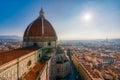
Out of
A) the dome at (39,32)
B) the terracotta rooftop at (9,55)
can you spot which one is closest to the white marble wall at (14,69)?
the terracotta rooftop at (9,55)

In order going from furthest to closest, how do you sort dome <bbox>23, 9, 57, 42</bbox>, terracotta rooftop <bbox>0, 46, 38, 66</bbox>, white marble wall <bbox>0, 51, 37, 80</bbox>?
dome <bbox>23, 9, 57, 42</bbox>
terracotta rooftop <bbox>0, 46, 38, 66</bbox>
white marble wall <bbox>0, 51, 37, 80</bbox>

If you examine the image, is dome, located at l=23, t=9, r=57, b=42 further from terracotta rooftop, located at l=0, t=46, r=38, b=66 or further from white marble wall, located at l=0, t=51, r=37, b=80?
white marble wall, located at l=0, t=51, r=37, b=80

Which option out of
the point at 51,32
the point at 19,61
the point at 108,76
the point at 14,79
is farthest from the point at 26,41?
the point at 108,76

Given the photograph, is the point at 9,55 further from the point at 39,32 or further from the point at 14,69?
the point at 39,32

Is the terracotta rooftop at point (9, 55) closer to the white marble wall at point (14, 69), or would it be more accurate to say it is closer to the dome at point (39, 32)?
the white marble wall at point (14, 69)

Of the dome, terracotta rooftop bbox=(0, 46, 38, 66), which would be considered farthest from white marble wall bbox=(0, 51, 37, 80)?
the dome

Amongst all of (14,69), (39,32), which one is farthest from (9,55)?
(39,32)

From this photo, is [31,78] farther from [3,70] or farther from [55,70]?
[55,70]

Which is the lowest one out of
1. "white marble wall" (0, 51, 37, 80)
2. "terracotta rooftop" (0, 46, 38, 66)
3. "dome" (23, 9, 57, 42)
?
"white marble wall" (0, 51, 37, 80)
